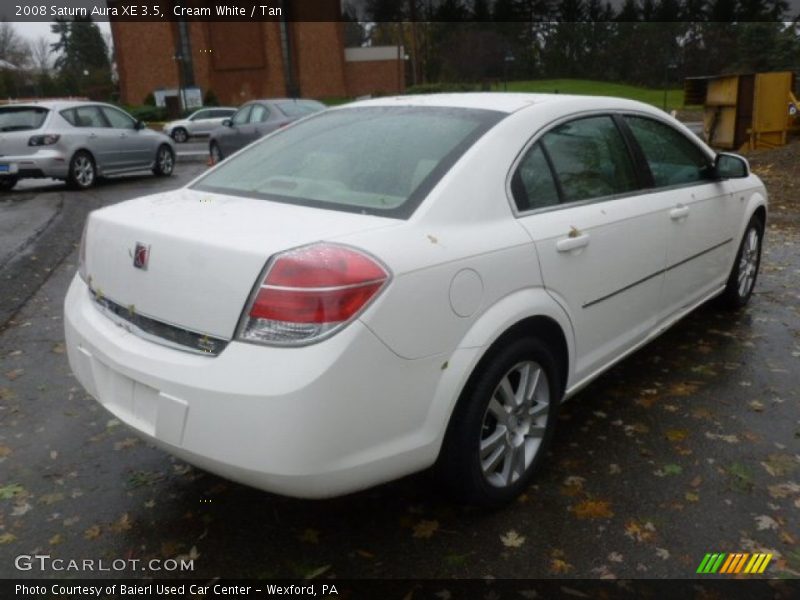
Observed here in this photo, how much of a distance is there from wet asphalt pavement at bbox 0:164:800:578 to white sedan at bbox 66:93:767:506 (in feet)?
0.89

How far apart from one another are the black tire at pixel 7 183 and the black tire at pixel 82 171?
0.95 m

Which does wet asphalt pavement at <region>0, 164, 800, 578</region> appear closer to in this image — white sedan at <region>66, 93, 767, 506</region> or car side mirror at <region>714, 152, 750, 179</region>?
white sedan at <region>66, 93, 767, 506</region>

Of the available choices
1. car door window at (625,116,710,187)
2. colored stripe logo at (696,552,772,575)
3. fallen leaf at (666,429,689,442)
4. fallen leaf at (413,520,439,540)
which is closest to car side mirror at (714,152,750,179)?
car door window at (625,116,710,187)

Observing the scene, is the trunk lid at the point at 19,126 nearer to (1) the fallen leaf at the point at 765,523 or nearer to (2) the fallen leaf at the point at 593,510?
(2) the fallen leaf at the point at 593,510

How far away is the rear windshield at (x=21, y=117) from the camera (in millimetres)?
12352

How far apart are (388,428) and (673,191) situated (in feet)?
7.96

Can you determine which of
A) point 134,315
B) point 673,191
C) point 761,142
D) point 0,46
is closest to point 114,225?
point 134,315

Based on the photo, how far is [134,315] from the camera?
2578mm

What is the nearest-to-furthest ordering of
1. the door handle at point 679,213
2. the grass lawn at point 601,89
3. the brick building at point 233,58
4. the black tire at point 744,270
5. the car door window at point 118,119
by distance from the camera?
the door handle at point 679,213, the black tire at point 744,270, the car door window at point 118,119, the grass lawn at point 601,89, the brick building at point 233,58

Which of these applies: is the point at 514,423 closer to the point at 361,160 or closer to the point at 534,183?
the point at 534,183

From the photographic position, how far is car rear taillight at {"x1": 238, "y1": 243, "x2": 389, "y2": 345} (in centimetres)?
216

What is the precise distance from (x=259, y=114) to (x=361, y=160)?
1316 centimetres

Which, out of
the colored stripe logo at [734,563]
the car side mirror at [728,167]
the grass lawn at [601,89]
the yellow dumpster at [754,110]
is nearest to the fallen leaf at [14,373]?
the colored stripe logo at [734,563]

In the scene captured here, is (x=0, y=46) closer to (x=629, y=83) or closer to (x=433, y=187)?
(x=629, y=83)
